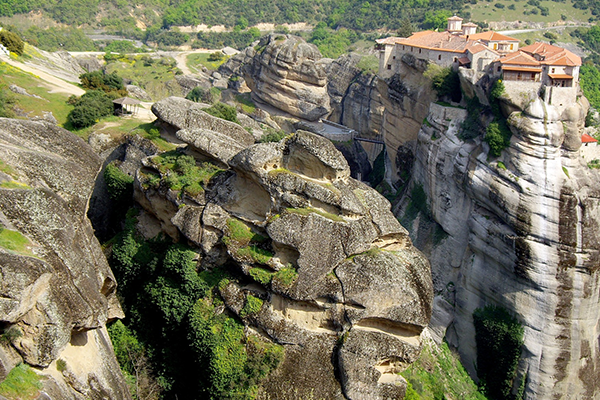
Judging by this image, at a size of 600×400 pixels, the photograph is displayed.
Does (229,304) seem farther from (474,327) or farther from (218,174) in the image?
(474,327)

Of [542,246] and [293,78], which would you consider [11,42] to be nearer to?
[293,78]

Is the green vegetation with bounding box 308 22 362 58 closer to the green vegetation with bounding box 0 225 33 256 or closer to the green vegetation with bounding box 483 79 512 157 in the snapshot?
the green vegetation with bounding box 483 79 512 157

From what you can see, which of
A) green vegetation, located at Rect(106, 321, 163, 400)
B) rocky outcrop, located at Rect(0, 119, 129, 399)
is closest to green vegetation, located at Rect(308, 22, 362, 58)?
green vegetation, located at Rect(106, 321, 163, 400)

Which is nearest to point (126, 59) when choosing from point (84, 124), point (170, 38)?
point (170, 38)

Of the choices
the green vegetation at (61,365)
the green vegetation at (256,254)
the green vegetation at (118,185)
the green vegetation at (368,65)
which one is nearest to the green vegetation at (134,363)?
the green vegetation at (61,365)

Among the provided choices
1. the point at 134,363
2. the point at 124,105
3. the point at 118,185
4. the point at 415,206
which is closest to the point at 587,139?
the point at 415,206
